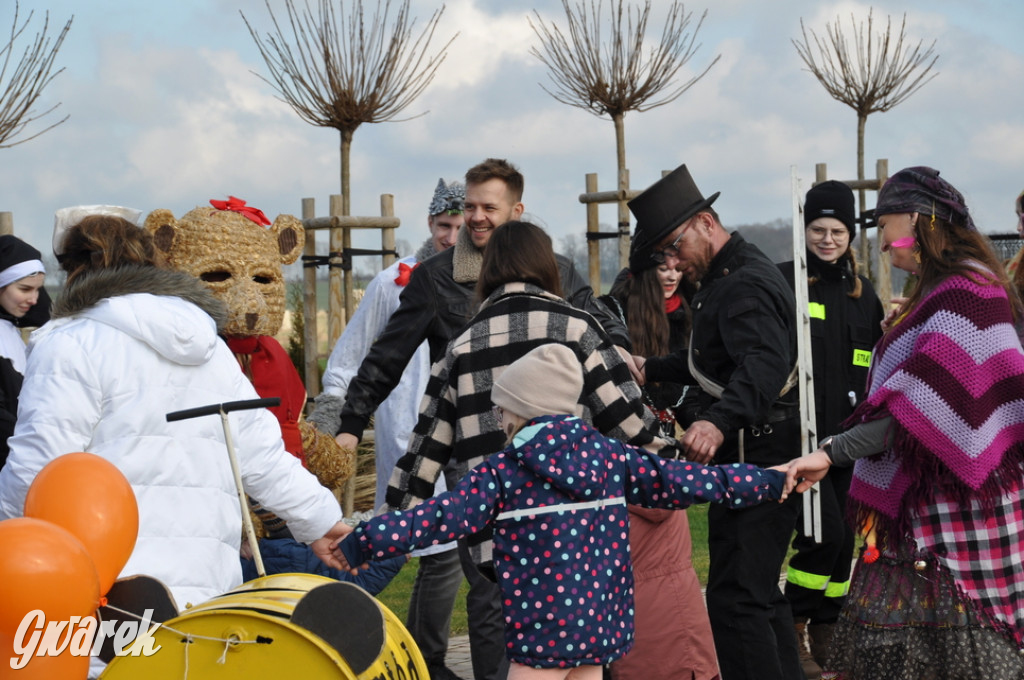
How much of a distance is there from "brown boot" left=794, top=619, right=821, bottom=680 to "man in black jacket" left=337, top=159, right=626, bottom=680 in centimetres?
152

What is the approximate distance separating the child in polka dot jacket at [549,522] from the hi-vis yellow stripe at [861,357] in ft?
8.63

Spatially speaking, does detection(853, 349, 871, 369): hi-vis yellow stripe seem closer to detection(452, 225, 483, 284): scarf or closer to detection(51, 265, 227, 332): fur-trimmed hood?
detection(452, 225, 483, 284): scarf

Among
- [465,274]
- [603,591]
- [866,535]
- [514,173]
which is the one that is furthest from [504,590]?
[514,173]

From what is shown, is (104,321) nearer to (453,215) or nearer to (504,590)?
(504,590)

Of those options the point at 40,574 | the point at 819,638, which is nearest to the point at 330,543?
the point at 40,574

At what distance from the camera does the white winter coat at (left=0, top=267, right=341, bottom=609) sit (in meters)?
3.27

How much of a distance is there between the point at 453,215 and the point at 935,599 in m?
3.21

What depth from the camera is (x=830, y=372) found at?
19.1 ft

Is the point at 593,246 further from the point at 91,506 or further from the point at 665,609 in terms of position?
the point at 91,506

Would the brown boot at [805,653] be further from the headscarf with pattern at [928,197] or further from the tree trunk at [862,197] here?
the tree trunk at [862,197]

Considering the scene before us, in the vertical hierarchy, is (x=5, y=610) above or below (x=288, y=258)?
below

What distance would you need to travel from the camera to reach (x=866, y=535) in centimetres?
405

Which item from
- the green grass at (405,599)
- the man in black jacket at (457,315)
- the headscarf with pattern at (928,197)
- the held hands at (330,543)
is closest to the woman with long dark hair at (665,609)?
the man in black jacket at (457,315)

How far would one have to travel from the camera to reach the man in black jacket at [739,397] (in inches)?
172
